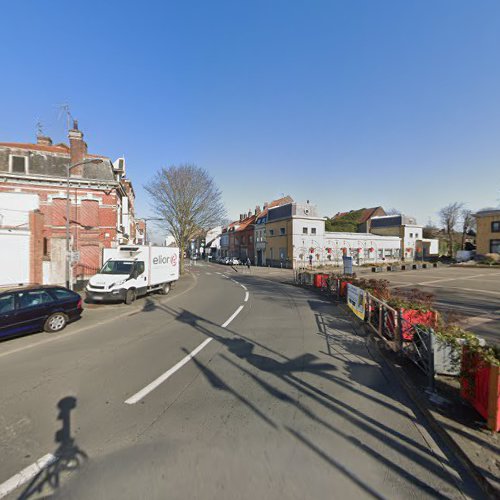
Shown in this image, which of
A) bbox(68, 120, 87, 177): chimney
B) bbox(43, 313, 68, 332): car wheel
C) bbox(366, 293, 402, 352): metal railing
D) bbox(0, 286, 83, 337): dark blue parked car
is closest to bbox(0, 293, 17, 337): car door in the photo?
bbox(0, 286, 83, 337): dark blue parked car

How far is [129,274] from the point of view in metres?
13.1

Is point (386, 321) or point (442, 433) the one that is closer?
point (442, 433)

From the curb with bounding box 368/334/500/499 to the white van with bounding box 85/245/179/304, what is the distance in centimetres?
1090

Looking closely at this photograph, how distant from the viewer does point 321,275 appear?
17750 millimetres

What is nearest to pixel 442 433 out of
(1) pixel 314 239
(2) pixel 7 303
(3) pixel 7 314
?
(3) pixel 7 314

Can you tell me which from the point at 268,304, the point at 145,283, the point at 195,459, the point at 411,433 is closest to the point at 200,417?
the point at 195,459

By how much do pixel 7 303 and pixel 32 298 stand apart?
0.62 metres

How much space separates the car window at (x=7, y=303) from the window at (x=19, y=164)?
1765 cm

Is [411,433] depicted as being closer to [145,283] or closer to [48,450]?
[48,450]

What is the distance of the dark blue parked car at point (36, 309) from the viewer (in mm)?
7531

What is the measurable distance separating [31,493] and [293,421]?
2.92 metres

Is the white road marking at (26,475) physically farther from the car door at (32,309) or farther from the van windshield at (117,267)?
the van windshield at (117,267)

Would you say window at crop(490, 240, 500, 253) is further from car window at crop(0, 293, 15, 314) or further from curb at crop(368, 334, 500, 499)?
car window at crop(0, 293, 15, 314)

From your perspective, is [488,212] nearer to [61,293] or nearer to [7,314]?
[61,293]
